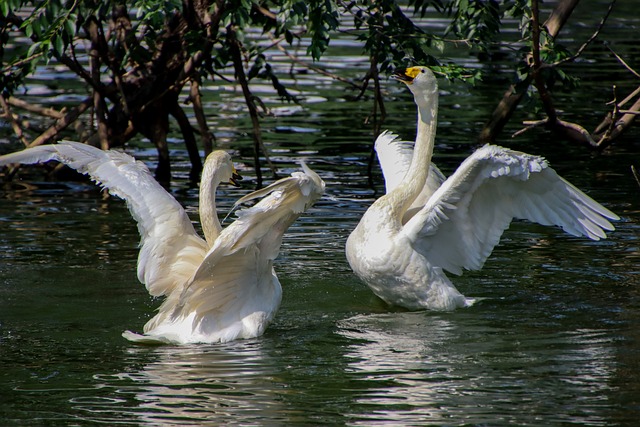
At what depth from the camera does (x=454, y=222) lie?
7871 millimetres

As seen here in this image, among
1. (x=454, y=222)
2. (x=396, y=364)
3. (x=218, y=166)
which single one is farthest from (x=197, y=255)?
(x=454, y=222)

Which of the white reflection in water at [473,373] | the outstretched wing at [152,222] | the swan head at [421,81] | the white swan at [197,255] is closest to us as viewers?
the white reflection in water at [473,373]

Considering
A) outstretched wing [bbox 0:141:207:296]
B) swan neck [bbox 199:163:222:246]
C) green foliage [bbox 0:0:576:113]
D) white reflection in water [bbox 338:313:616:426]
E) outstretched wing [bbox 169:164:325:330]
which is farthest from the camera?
green foliage [bbox 0:0:576:113]

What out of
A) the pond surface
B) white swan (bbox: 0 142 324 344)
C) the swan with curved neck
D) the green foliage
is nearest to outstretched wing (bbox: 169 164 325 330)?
white swan (bbox: 0 142 324 344)

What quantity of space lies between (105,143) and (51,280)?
3488 millimetres

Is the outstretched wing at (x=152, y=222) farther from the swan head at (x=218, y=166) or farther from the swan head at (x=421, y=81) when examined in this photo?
the swan head at (x=421, y=81)

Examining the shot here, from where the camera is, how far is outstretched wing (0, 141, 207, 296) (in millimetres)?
7254

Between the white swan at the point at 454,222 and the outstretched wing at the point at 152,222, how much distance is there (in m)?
1.25

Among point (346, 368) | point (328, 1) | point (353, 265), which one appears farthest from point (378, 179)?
point (346, 368)

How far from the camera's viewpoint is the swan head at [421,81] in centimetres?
824

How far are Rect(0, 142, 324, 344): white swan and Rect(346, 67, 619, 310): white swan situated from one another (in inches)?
36.5

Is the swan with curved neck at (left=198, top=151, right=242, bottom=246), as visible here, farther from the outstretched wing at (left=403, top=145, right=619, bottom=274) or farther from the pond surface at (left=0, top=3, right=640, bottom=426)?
the outstretched wing at (left=403, top=145, right=619, bottom=274)

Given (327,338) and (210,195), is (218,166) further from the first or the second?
(327,338)

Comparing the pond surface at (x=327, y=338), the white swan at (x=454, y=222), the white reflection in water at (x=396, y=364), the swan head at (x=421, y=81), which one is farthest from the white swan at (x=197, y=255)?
the swan head at (x=421, y=81)
